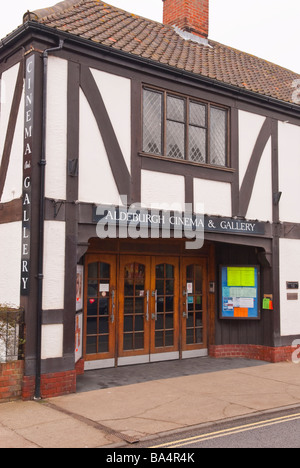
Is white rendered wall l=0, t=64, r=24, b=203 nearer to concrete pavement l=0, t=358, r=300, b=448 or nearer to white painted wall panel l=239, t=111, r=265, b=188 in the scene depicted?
concrete pavement l=0, t=358, r=300, b=448

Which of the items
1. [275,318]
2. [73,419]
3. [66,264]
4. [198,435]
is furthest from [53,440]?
[275,318]

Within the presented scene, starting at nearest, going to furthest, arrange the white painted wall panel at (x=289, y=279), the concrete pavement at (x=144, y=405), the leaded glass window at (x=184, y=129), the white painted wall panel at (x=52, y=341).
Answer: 1. the concrete pavement at (x=144, y=405)
2. the white painted wall panel at (x=52, y=341)
3. the leaded glass window at (x=184, y=129)
4. the white painted wall panel at (x=289, y=279)

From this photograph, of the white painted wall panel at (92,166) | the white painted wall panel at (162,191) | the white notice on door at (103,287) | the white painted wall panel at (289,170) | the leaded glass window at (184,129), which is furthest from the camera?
the white painted wall panel at (289,170)

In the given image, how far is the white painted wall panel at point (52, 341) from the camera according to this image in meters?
7.81

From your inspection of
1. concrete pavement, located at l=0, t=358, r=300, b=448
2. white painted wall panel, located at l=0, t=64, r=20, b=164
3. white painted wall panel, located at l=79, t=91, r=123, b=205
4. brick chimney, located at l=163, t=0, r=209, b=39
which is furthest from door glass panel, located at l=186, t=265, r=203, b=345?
brick chimney, located at l=163, t=0, r=209, b=39

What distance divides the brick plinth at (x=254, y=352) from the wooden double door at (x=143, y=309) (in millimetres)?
371

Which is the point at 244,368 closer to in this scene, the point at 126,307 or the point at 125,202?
the point at 126,307

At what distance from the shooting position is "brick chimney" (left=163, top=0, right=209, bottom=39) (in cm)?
1315

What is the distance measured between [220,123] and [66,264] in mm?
4858

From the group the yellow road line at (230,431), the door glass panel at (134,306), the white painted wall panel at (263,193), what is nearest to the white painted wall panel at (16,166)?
the door glass panel at (134,306)

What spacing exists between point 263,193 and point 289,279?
2.08 meters

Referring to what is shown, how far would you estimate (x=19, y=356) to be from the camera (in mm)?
7668

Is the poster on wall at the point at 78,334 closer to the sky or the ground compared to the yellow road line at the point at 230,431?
closer to the sky

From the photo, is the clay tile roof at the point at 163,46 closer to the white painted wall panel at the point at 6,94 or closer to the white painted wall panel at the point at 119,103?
the white painted wall panel at the point at 119,103
